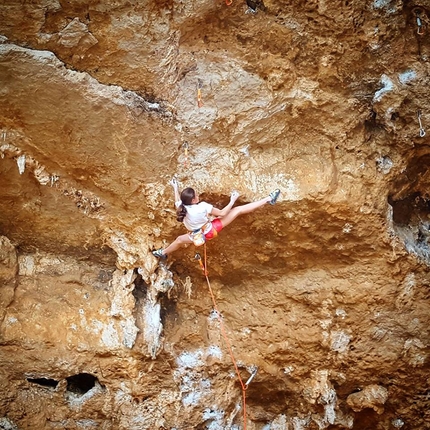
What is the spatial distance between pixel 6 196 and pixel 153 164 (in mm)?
1508

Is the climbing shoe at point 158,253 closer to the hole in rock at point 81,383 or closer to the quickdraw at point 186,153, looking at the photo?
the quickdraw at point 186,153

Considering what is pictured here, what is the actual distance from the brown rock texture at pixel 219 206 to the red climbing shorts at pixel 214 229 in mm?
275

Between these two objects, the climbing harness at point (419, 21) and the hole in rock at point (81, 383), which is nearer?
the climbing harness at point (419, 21)

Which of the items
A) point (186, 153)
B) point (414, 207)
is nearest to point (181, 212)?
point (186, 153)

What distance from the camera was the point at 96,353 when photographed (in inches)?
215

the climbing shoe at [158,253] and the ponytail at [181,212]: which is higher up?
the ponytail at [181,212]

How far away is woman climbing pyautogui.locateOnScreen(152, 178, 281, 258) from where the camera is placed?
493cm

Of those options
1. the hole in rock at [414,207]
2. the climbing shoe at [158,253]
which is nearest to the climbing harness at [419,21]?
the hole in rock at [414,207]

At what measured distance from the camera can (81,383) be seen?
18.7 ft

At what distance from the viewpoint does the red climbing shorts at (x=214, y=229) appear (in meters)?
5.07

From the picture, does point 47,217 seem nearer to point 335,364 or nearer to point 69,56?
point 69,56

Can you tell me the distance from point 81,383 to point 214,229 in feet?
7.37

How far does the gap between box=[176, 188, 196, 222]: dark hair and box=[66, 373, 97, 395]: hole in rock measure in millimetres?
2038

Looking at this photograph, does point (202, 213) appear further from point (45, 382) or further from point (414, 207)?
point (45, 382)
